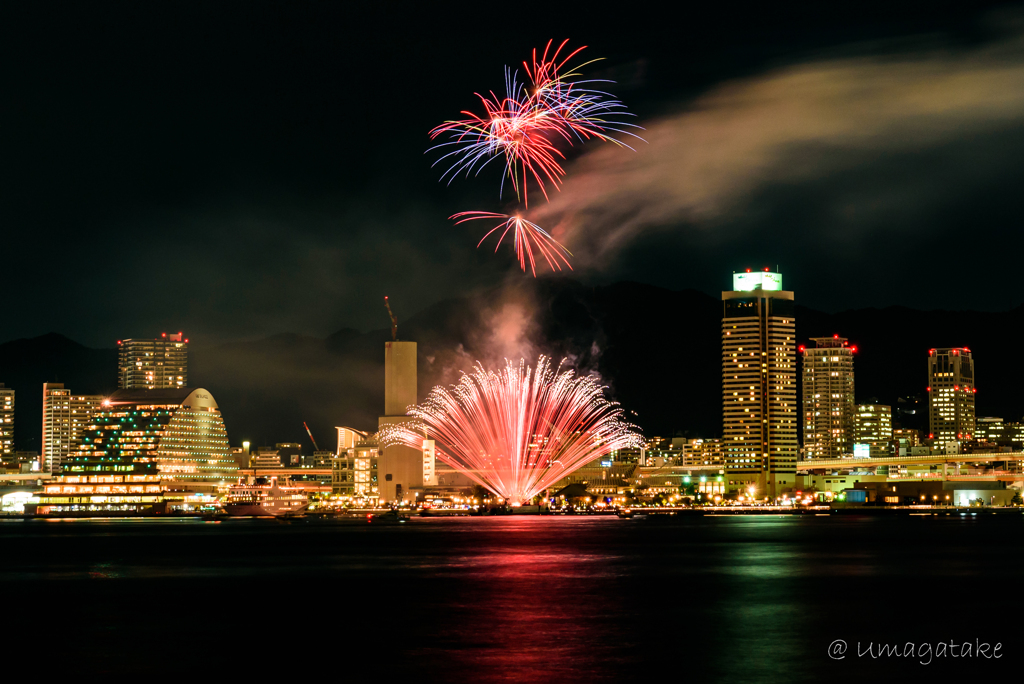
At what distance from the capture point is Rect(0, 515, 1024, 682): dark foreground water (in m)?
46.9

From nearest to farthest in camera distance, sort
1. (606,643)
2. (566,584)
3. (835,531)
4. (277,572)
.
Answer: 1. (606,643)
2. (566,584)
3. (277,572)
4. (835,531)

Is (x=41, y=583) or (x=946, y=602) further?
(x=41, y=583)

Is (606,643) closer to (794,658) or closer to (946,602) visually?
(794,658)

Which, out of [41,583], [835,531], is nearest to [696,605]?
[41,583]

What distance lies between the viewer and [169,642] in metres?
54.6

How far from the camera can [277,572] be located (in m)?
94.2

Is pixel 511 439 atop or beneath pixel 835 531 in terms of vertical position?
atop

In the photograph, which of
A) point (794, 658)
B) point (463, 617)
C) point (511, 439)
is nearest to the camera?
point (794, 658)

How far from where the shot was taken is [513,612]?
64375mm

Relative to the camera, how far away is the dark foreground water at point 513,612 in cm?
4691

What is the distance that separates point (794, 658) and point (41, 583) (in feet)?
184

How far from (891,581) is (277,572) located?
4527cm

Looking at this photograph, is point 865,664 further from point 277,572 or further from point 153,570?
point 153,570

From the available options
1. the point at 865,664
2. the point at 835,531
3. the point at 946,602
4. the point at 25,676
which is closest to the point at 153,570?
the point at 25,676
